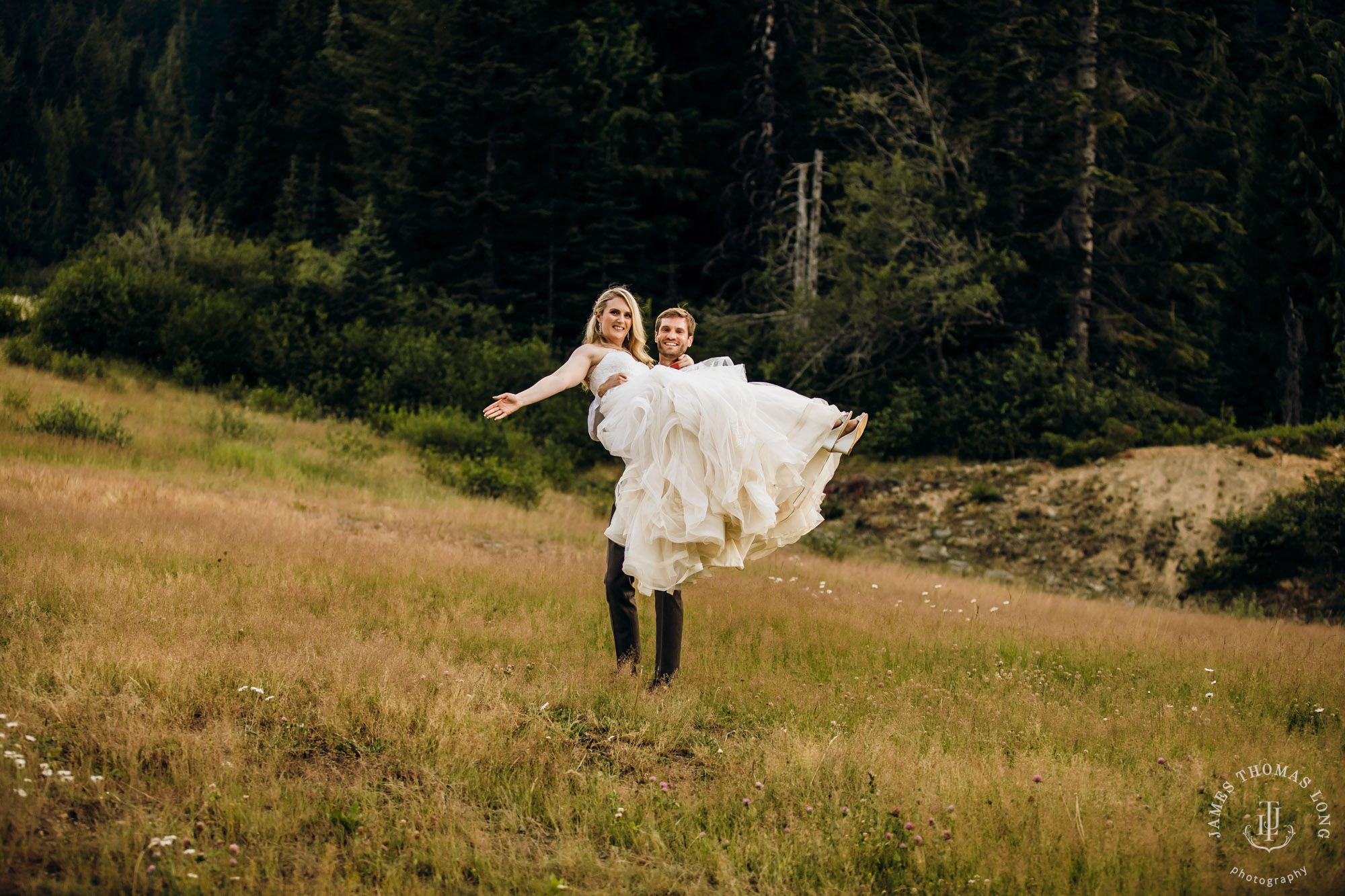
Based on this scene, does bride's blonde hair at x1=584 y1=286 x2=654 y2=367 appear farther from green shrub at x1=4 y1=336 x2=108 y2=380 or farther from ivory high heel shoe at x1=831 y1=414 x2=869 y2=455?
green shrub at x1=4 y1=336 x2=108 y2=380

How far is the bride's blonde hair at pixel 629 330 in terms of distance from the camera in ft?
19.9

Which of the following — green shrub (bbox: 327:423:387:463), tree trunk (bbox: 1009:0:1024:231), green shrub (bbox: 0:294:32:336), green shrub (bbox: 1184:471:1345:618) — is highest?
tree trunk (bbox: 1009:0:1024:231)

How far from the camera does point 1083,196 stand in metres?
22.3

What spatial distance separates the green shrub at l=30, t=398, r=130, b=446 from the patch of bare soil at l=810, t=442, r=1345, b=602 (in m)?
11.6

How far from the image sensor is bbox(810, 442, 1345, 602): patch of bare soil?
53.3 ft

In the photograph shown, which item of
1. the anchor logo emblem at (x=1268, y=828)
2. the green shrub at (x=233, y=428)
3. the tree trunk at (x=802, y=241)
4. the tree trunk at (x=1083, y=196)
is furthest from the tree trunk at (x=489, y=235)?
the anchor logo emblem at (x=1268, y=828)

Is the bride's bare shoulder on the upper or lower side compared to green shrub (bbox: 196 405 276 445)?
upper

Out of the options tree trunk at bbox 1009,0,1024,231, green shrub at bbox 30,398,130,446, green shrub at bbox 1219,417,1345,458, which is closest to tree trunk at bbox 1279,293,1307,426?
green shrub at bbox 1219,417,1345,458

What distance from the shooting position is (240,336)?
950 inches

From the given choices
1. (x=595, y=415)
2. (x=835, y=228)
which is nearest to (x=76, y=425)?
(x=595, y=415)

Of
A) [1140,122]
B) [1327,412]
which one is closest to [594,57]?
[1140,122]

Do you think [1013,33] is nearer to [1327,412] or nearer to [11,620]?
[1327,412]

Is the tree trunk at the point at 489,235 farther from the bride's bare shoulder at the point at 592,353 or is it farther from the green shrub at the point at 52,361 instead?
the bride's bare shoulder at the point at 592,353

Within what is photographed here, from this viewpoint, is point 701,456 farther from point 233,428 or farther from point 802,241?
point 802,241
